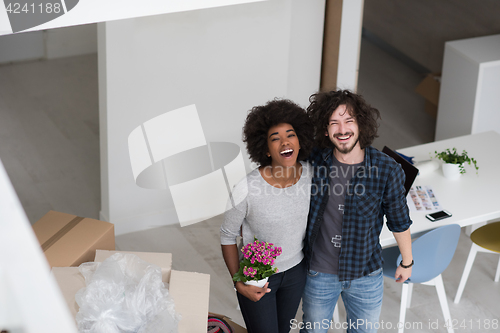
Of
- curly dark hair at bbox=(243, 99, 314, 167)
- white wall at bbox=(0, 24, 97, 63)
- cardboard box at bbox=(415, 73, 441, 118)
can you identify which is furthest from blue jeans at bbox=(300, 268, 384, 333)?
white wall at bbox=(0, 24, 97, 63)

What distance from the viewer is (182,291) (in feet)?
6.45

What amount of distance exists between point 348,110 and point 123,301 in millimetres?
1006

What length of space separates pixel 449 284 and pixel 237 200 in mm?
1970

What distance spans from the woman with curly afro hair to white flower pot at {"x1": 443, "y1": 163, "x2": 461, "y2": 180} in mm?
1368

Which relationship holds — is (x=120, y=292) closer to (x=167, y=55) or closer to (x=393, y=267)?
(x=393, y=267)

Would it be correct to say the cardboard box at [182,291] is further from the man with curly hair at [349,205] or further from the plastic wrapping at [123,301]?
the man with curly hair at [349,205]

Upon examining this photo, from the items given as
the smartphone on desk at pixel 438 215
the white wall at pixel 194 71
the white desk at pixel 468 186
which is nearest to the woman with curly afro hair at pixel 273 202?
the white desk at pixel 468 186

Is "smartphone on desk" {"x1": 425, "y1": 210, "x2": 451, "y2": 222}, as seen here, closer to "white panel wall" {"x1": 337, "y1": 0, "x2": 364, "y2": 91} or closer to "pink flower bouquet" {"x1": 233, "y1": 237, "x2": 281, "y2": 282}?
"pink flower bouquet" {"x1": 233, "y1": 237, "x2": 281, "y2": 282}

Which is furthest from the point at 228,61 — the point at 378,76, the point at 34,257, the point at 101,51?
the point at 34,257

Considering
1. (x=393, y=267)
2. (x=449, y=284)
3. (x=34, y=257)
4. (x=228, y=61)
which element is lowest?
(x=449, y=284)

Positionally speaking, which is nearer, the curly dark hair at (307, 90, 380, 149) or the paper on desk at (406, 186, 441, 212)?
the curly dark hair at (307, 90, 380, 149)

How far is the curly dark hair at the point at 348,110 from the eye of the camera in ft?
6.19

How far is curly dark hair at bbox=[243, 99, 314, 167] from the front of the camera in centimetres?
190

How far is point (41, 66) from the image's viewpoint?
6.23 meters
